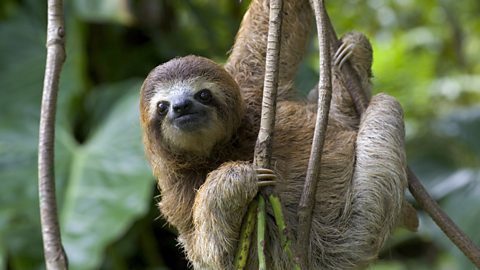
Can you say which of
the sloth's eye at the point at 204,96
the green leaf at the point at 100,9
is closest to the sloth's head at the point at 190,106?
the sloth's eye at the point at 204,96

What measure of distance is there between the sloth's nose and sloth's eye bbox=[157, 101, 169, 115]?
0.44 feet

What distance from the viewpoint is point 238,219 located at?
3.78 meters

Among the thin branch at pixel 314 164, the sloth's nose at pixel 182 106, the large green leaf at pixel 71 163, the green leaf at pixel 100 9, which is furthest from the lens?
the green leaf at pixel 100 9

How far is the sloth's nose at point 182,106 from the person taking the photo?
4.07 metres


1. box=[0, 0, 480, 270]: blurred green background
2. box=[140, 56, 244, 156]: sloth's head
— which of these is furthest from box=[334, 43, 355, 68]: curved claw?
box=[0, 0, 480, 270]: blurred green background

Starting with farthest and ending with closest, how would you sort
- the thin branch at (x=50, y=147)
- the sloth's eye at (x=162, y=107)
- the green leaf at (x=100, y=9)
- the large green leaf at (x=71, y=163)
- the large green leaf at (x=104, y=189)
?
the green leaf at (x=100, y=9)
the large green leaf at (x=71, y=163)
the large green leaf at (x=104, y=189)
the sloth's eye at (x=162, y=107)
the thin branch at (x=50, y=147)

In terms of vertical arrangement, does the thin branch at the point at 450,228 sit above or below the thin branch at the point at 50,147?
below

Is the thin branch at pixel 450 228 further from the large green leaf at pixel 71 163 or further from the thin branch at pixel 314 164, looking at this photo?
the large green leaf at pixel 71 163

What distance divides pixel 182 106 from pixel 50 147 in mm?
796

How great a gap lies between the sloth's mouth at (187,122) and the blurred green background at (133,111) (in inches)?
85.8

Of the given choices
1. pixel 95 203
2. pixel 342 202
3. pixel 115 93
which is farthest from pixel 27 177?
pixel 342 202

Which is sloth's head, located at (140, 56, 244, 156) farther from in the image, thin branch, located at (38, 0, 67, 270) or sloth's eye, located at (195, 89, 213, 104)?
thin branch, located at (38, 0, 67, 270)

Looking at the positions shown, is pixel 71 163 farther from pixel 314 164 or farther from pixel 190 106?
pixel 314 164

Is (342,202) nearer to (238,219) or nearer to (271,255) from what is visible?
(271,255)
